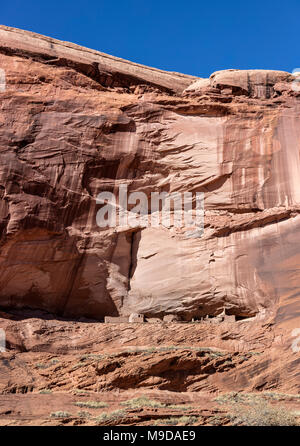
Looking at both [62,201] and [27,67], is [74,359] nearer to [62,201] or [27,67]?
[62,201]

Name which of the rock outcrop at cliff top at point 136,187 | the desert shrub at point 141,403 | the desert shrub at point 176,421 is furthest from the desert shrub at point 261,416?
the rock outcrop at cliff top at point 136,187

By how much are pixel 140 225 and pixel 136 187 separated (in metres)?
1.50

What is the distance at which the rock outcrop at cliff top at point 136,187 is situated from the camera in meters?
21.5

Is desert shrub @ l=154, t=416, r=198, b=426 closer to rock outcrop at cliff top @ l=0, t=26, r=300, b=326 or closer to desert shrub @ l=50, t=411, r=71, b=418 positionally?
desert shrub @ l=50, t=411, r=71, b=418

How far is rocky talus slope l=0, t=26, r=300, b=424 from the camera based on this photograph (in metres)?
20.3

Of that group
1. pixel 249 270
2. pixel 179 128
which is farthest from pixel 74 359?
pixel 179 128

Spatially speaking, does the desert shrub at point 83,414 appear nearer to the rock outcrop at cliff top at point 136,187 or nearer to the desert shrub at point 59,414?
the desert shrub at point 59,414

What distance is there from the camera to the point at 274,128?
23.0 meters

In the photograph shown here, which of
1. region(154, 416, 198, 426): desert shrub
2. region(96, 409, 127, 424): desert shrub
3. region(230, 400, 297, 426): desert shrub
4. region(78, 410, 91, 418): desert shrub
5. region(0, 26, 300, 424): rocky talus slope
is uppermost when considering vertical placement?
region(0, 26, 300, 424): rocky talus slope

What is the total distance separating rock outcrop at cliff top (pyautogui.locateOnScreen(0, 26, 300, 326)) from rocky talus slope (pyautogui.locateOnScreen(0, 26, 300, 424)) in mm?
47

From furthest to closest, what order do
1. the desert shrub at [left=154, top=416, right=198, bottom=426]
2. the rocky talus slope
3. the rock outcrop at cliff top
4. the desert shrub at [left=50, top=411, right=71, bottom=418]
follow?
the rock outcrop at cliff top → the rocky talus slope → the desert shrub at [left=50, top=411, right=71, bottom=418] → the desert shrub at [left=154, top=416, right=198, bottom=426]

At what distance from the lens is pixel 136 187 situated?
915 inches

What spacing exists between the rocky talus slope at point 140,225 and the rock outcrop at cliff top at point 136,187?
0.05 meters

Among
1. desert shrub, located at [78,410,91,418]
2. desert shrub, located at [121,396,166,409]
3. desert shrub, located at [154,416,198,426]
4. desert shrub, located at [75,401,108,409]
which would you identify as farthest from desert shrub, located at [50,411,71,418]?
desert shrub, located at [154,416,198,426]
